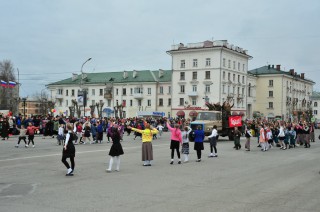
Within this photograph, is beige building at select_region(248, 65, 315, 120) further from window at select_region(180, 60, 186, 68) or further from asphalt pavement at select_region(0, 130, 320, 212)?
asphalt pavement at select_region(0, 130, 320, 212)

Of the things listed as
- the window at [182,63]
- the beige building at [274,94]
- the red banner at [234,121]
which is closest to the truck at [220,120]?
the red banner at [234,121]

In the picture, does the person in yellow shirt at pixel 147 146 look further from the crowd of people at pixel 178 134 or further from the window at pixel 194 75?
the window at pixel 194 75

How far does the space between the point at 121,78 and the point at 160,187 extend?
90.6m

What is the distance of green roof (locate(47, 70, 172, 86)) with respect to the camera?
Answer: 96.2 metres

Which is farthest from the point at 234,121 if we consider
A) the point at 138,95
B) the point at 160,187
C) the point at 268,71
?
the point at 268,71

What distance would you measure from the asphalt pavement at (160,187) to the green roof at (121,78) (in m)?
78.5

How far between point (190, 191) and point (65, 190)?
3222 mm

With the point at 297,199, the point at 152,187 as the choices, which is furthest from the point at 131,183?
the point at 297,199

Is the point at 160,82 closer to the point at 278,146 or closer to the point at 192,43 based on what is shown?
the point at 192,43

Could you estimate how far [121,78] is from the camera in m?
101

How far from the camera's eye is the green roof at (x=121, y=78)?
96250mm

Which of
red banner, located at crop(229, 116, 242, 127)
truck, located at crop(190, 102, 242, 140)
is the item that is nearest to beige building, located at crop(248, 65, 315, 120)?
red banner, located at crop(229, 116, 242, 127)

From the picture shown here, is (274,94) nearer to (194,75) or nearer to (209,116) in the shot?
(194,75)

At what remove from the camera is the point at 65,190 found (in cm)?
1050
